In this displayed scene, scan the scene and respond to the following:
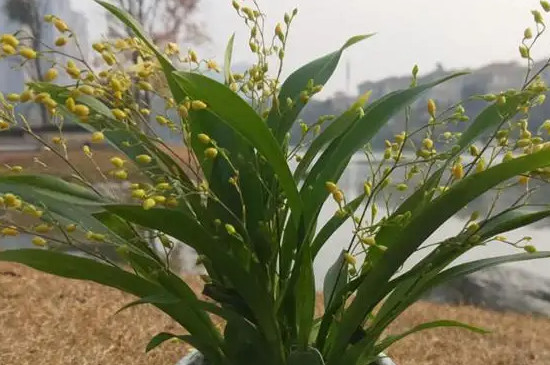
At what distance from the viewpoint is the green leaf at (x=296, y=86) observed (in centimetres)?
56

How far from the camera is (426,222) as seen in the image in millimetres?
485

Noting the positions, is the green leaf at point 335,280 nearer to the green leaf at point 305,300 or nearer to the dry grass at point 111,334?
the green leaf at point 305,300

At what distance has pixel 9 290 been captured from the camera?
142 cm

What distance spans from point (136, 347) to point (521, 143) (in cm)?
86

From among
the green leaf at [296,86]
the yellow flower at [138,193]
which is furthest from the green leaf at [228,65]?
the yellow flower at [138,193]

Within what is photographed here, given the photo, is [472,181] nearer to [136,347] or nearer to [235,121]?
[235,121]

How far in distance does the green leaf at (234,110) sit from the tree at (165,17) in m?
1.20

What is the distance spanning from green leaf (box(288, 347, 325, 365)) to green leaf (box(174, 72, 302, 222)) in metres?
0.14

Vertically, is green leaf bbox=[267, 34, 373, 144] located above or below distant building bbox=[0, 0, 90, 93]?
below

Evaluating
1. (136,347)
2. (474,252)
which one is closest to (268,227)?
(136,347)

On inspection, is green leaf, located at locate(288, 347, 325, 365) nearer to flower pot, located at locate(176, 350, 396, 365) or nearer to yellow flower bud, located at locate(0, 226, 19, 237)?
flower pot, located at locate(176, 350, 396, 365)

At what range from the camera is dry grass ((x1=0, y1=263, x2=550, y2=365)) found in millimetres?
1159

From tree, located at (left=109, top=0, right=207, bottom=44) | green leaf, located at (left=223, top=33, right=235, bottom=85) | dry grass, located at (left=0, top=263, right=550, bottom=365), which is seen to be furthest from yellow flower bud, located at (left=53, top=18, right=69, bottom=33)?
tree, located at (left=109, top=0, right=207, bottom=44)

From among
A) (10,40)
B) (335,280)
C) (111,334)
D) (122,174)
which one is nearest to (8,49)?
(10,40)
